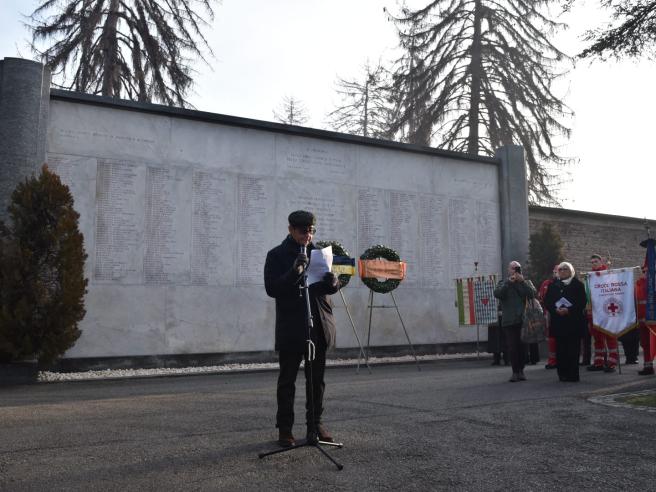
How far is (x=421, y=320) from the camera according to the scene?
553 inches

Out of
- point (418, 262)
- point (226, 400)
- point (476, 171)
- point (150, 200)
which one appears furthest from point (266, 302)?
point (476, 171)

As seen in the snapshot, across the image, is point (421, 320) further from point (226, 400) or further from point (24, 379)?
point (24, 379)

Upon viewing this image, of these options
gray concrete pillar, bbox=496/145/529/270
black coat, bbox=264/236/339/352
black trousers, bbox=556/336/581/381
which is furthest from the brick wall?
black coat, bbox=264/236/339/352

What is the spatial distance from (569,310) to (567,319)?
0.45ft

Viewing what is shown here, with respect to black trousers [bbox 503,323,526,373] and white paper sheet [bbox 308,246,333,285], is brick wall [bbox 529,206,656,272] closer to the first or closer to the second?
black trousers [bbox 503,323,526,373]

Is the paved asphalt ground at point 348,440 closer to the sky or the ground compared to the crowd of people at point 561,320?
closer to the ground

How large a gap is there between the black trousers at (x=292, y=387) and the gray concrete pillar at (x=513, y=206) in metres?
11.4

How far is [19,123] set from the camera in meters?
10.3

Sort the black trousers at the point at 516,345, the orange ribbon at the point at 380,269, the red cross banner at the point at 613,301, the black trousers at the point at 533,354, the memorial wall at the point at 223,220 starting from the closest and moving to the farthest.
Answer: the black trousers at the point at 516,345, the red cross banner at the point at 613,301, the memorial wall at the point at 223,220, the orange ribbon at the point at 380,269, the black trousers at the point at 533,354

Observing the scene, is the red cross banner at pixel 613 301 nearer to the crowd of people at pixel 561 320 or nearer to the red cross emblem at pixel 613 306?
the red cross emblem at pixel 613 306

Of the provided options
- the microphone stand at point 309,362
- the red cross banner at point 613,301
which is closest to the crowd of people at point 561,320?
the red cross banner at point 613,301

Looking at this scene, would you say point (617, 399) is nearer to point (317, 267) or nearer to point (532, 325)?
point (532, 325)

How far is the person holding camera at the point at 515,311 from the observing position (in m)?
9.17

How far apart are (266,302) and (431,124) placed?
12518mm
